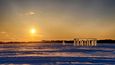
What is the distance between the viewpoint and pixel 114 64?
127ft

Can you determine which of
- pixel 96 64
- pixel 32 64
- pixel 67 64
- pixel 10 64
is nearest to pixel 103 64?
pixel 96 64

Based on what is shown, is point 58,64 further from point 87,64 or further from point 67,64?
point 87,64

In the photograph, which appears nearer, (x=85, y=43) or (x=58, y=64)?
(x=58, y=64)

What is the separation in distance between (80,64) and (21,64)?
7.05 meters

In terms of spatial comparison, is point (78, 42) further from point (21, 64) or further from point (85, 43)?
point (21, 64)

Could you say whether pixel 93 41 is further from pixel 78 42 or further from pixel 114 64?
pixel 114 64

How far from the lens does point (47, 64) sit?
38.8 metres

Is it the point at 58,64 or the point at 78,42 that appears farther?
the point at 78,42

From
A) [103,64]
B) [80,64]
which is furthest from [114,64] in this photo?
[80,64]

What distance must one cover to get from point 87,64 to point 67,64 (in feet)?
7.87

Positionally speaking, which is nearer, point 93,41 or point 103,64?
point 103,64

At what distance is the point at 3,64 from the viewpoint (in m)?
38.8

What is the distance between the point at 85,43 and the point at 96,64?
142 meters

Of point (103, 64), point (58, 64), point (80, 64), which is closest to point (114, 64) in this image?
point (103, 64)
